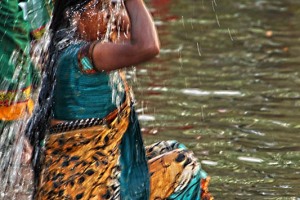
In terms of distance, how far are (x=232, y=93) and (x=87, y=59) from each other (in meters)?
4.68

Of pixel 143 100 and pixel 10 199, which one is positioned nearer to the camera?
pixel 10 199

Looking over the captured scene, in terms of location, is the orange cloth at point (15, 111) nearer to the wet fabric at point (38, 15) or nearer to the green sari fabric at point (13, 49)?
the green sari fabric at point (13, 49)

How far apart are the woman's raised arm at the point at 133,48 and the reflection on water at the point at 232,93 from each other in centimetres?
218

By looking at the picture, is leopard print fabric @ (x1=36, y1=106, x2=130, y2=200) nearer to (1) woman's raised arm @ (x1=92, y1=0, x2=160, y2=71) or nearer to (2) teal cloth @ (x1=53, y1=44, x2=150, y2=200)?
(2) teal cloth @ (x1=53, y1=44, x2=150, y2=200)

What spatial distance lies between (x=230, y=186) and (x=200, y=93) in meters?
2.56

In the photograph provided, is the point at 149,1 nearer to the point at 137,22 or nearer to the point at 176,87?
the point at 176,87

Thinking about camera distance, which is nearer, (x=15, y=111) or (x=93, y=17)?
(x=93, y=17)

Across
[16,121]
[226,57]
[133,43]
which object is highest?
[133,43]

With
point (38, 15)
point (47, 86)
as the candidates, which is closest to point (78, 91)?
point (47, 86)

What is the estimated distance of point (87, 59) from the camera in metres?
4.76

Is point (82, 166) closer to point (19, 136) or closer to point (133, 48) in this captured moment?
point (19, 136)

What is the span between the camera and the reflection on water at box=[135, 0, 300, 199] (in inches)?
285

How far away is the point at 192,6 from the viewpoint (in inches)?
556

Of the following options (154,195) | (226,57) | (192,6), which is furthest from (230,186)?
(192,6)
